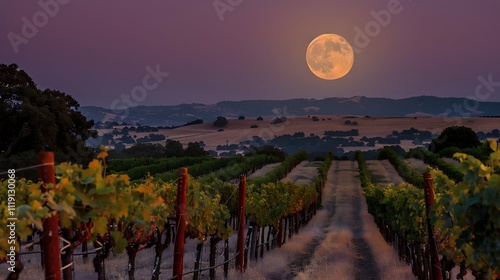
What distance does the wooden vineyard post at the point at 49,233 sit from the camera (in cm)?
608

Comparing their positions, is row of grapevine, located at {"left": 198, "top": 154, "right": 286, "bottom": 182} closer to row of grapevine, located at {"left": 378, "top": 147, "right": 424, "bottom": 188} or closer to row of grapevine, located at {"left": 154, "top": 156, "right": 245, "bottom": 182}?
row of grapevine, located at {"left": 154, "top": 156, "right": 245, "bottom": 182}

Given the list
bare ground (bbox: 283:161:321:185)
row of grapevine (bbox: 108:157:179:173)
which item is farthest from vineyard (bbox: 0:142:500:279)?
row of grapevine (bbox: 108:157:179:173)

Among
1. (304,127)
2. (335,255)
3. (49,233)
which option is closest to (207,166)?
(335,255)

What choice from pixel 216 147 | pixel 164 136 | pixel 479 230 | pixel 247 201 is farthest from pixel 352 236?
pixel 164 136

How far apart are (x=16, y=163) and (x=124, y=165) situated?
1202 inches

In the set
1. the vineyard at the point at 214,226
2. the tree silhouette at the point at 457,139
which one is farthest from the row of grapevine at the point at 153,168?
the tree silhouette at the point at 457,139

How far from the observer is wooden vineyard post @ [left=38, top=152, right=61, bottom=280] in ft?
20.0

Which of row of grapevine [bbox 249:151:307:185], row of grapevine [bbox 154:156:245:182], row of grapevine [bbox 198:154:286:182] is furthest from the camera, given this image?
row of grapevine [bbox 154:156:245:182]

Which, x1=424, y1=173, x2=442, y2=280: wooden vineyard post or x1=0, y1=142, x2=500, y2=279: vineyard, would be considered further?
x1=424, y1=173, x2=442, y2=280: wooden vineyard post

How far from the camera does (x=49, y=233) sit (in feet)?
20.2

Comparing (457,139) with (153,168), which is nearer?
(153,168)

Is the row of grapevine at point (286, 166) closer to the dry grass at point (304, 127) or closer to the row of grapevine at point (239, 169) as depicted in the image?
the row of grapevine at point (239, 169)

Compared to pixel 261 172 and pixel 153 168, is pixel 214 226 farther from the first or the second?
pixel 261 172

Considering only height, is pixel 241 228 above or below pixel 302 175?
above
